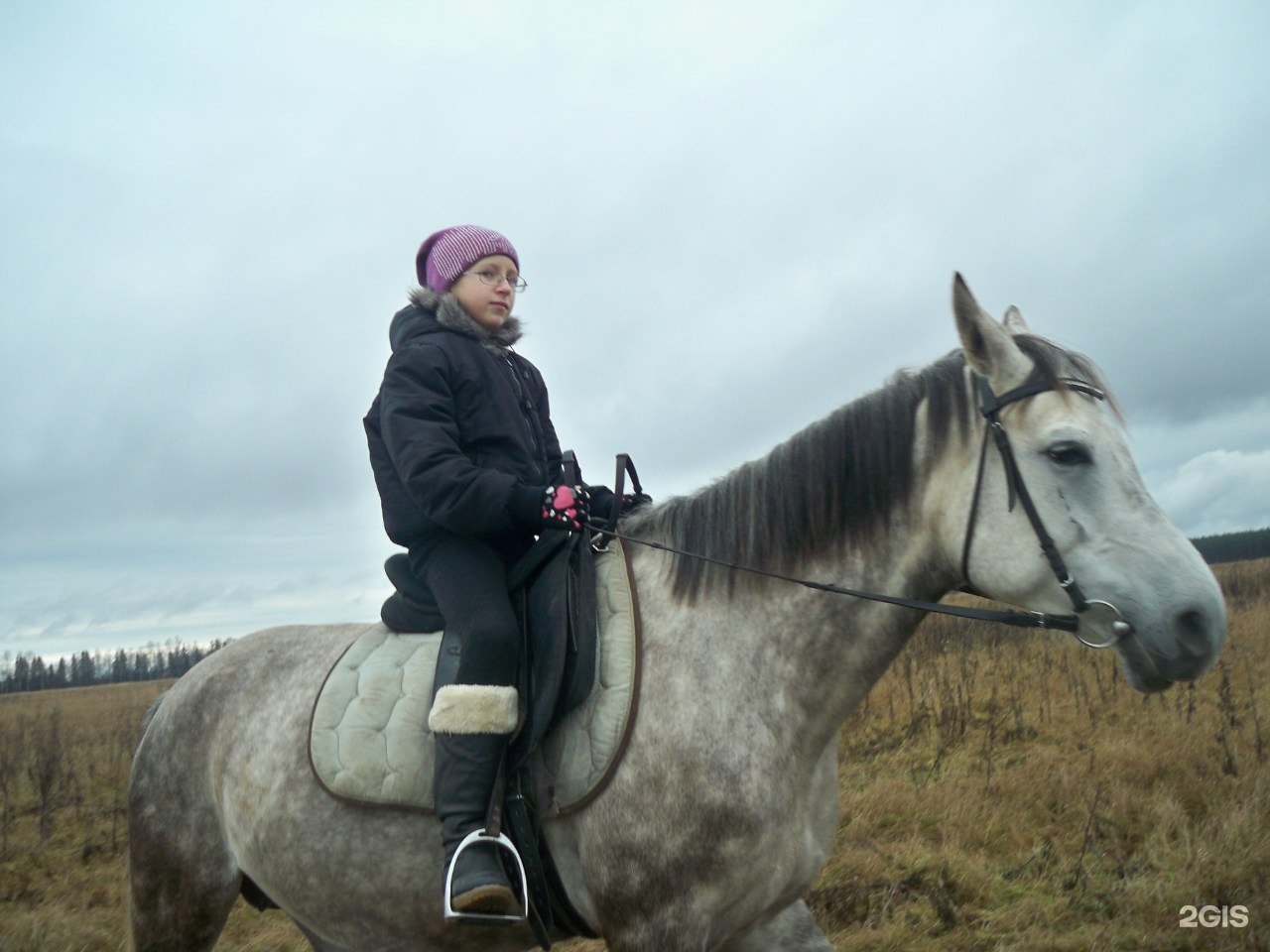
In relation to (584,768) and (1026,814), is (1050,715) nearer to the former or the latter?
(1026,814)

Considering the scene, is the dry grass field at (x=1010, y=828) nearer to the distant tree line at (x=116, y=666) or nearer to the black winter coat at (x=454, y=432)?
the black winter coat at (x=454, y=432)

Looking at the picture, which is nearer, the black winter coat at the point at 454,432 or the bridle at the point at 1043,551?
the bridle at the point at 1043,551

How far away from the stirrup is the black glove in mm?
1006

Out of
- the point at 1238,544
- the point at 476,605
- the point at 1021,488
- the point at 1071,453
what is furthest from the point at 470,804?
the point at 1238,544

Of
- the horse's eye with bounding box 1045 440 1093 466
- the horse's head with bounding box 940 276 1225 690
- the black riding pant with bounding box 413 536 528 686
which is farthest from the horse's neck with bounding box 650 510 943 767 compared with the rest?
the black riding pant with bounding box 413 536 528 686

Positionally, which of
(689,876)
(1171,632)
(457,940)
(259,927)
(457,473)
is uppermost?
(457,473)

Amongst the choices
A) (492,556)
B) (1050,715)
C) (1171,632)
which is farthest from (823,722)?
(1050,715)

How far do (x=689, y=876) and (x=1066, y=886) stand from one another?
3865 mm

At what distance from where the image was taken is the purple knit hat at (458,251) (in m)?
3.42

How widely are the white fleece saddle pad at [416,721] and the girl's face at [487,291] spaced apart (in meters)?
1.13

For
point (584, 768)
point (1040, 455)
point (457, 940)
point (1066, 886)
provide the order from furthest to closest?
point (1066, 886), point (457, 940), point (584, 768), point (1040, 455)

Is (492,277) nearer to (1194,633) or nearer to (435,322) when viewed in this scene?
(435,322)

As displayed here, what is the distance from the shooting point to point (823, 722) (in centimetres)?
266

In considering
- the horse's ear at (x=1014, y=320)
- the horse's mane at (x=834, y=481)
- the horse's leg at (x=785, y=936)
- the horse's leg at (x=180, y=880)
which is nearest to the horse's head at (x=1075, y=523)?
the horse's mane at (x=834, y=481)
